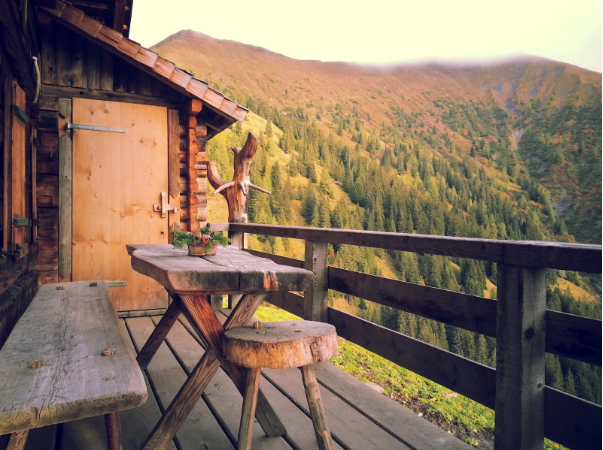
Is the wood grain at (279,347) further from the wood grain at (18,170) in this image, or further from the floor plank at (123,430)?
the wood grain at (18,170)

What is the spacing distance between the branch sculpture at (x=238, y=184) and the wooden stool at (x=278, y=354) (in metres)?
4.29

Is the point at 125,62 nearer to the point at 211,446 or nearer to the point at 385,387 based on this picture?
the point at 211,446

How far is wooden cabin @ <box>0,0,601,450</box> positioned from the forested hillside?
2870 cm

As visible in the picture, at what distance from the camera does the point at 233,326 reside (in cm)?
220

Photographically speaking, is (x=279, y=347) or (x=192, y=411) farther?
(x=192, y=411)

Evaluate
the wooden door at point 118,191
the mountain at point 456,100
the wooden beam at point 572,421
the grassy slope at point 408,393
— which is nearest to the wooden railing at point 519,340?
the wooden beam at point 572,421

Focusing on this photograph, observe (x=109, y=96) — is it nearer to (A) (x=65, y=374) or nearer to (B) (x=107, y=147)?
(B) (x=107, y=147)

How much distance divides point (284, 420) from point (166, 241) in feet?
10.7

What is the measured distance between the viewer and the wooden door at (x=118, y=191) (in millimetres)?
4793

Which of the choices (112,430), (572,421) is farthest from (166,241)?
(572,421)

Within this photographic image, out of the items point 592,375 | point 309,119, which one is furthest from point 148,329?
point 309,119

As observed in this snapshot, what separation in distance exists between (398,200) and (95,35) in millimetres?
68064

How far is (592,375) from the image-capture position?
33000 millimetres

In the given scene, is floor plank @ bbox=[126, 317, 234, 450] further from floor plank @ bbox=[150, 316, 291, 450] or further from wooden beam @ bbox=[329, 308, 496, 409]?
wooden beam @ bbox=[329, 308, 496, 409]
